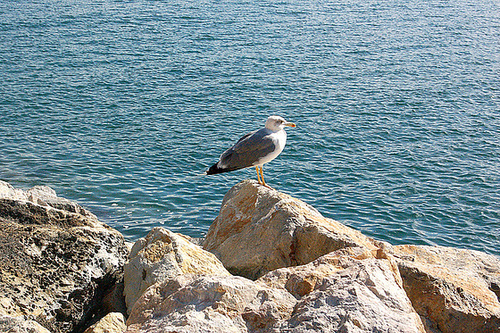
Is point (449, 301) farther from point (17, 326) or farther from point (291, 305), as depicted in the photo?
point (17, 326)

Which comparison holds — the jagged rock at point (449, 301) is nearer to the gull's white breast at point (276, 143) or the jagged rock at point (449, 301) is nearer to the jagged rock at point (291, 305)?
the jagged rock at point (291, 305)

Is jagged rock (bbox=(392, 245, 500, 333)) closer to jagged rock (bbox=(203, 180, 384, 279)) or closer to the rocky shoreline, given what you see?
the rocky shoreline

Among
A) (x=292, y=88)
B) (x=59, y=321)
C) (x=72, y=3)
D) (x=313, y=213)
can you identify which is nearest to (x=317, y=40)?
(x=292, y=88)

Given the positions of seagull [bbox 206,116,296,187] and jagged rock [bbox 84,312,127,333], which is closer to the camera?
jagged rock [bbox 84,312,127,333]

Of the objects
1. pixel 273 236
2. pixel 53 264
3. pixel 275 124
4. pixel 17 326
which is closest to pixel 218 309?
pixel 17 326

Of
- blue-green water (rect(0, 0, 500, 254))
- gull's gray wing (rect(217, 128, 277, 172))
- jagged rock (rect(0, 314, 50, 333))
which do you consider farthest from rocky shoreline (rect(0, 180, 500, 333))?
blue-green water (rect(0, 0, 500, 254))

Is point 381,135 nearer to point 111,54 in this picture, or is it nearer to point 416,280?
point 416,280

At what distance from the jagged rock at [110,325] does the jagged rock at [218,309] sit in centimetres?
57

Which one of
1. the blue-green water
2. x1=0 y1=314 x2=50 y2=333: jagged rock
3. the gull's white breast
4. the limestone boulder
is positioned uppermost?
the limestone boulder

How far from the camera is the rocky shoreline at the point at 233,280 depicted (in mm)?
4598

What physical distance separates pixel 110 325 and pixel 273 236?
9.73 ft

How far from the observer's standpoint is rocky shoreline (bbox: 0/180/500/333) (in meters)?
4.60

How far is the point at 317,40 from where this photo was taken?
106 ft

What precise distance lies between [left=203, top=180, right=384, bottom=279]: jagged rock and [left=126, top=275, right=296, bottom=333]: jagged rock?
7.91 feet
